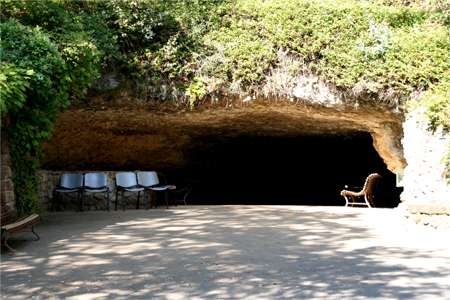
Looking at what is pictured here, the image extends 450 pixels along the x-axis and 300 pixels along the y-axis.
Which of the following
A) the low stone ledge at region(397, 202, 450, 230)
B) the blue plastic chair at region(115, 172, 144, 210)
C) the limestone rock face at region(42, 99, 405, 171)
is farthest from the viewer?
the blue plastic chair at region(115, 172, 144, 210)

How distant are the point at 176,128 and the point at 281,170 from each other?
5876 mm

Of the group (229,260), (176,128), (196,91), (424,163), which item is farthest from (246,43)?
(229,260)

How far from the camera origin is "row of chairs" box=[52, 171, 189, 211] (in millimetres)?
9789

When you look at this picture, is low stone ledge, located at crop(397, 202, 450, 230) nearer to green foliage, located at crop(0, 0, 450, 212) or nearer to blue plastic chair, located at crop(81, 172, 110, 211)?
green foliage, located at crop(0, 0, 450, 212)

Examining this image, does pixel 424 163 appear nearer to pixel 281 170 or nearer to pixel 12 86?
pixel 12 86

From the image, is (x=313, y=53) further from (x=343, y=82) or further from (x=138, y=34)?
(x=138, y=34)

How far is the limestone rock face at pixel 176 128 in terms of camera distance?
977cm

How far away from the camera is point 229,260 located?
5074 millimetres

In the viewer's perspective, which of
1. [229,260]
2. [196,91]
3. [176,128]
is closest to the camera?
[229,260]

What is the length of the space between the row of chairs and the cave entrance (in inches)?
123

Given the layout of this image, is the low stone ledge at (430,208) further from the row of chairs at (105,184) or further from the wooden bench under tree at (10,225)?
the wooden bench under tree at (10,225)

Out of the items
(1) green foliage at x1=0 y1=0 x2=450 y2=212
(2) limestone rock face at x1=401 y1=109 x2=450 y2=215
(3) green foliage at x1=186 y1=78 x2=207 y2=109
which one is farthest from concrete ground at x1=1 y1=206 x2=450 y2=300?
(3) green foliage at x1=186 y1=78 x2=207 y2=109

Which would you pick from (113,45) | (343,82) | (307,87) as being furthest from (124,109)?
(343,82)

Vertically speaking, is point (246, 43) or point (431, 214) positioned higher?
point (246, 43)
